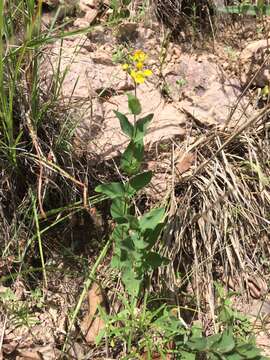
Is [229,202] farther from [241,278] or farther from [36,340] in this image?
[36,340]

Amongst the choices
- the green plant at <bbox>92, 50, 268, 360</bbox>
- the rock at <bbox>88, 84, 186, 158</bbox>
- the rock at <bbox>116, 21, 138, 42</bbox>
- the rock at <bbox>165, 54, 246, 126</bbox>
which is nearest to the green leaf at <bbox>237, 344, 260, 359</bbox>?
the green plant at <bbox>92, 50, 268, 360</bbox>

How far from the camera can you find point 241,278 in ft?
6.98

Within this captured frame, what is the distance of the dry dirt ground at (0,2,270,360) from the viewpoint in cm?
193

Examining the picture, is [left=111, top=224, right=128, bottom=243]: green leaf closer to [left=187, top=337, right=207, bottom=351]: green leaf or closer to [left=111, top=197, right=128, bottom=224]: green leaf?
[left=111, top=197, right=128, bottom=224]: green leaf

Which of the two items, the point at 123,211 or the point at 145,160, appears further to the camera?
the point at 145,160

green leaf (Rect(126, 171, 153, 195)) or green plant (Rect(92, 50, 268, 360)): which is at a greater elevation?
green leaf (Rect(126, 171, 153, 195))

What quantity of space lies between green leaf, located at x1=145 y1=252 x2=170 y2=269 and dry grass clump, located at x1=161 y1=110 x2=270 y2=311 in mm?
290

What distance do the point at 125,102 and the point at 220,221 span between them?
71 cm

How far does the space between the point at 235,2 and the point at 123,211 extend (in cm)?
149

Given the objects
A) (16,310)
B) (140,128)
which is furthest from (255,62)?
(16,310)

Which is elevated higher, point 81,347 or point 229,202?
point 229,202

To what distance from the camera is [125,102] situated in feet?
7.59

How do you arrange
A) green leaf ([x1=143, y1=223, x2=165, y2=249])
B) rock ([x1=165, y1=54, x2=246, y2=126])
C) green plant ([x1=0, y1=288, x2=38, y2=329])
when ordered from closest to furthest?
green leaf ([x1=143, y1=223, x2=165, y2=249]) < green plant ([x1=0, y1=288, x2=38, y2=329]) < rock ([x1=165, y1=54, x2=246, y2=126])

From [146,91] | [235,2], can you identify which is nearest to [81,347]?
[146,91]
